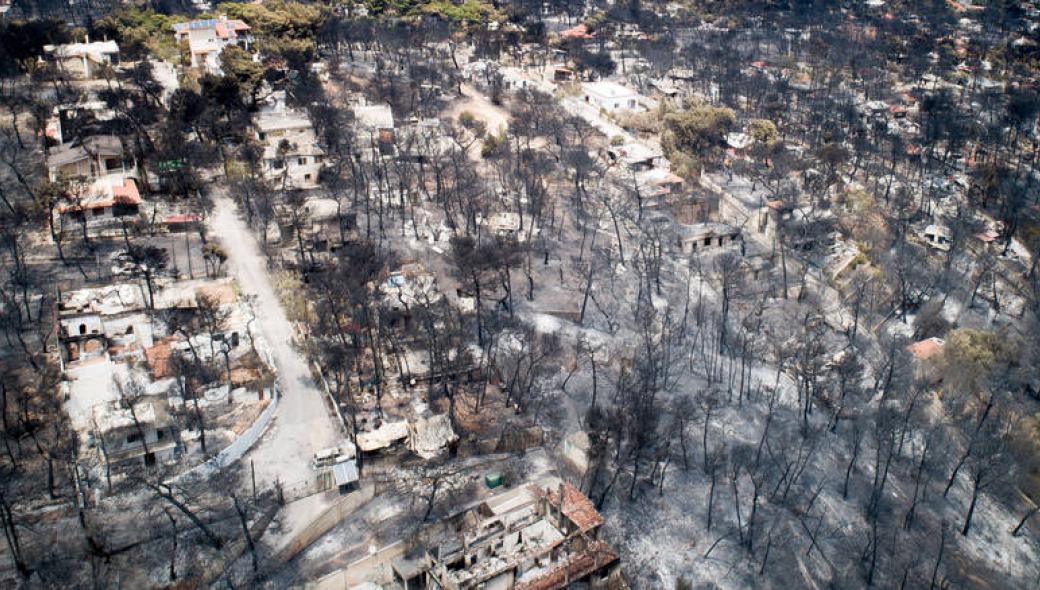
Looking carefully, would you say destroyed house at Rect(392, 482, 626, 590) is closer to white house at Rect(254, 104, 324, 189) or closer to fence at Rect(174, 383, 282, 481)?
fence at Rect(174, 383, 282, 481)

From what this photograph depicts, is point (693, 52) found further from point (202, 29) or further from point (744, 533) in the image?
point (744, 533)

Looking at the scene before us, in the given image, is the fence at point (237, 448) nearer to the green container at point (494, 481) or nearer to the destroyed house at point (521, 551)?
the destroyed house at point (521, 551)

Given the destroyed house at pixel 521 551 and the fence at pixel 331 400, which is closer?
the destroyed house at pixel 521 551

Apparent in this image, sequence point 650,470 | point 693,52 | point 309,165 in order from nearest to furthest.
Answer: point 650,470, point 309,165, point 693,52

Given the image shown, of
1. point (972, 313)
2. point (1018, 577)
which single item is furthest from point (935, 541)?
point (972, 313)

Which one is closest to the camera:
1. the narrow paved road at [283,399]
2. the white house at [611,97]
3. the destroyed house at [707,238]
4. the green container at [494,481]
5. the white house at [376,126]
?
the green container at [494,481]

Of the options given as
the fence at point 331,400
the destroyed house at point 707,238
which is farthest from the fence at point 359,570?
the destroyed house at point 707,238
